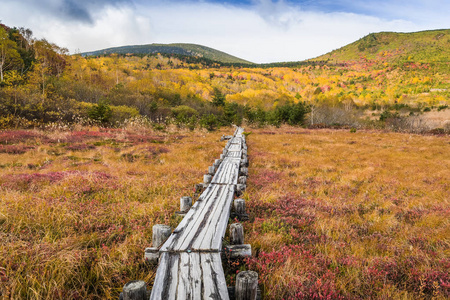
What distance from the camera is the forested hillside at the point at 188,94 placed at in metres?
18.9

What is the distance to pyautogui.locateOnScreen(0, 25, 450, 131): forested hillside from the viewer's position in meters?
18.9

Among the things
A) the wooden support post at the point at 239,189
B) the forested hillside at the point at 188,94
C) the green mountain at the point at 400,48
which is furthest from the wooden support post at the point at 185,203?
the green mountain at the point at 400,48

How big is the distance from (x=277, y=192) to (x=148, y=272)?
4.26 meters

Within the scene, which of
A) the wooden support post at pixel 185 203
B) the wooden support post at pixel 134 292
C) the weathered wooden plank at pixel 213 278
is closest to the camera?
the wooden support post at pixel 134 292

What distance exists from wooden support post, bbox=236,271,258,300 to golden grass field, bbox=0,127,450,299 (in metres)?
0.54

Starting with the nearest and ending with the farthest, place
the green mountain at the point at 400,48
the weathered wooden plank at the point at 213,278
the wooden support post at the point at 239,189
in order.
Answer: the weathered wooden plank at the point at 213,278
the wooden support post at the point at 239,189
the green mountain at the point at 400,48

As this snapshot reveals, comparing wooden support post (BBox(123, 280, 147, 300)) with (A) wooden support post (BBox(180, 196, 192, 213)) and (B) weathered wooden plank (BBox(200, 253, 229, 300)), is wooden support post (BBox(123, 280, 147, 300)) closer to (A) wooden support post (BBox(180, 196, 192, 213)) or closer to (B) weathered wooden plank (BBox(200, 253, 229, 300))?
(B) weathered wooden plank (BBox(200, 253, 229, 300))

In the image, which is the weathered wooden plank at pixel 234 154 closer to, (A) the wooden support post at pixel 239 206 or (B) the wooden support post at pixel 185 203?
(A) the wooden support post at pixel 239 206

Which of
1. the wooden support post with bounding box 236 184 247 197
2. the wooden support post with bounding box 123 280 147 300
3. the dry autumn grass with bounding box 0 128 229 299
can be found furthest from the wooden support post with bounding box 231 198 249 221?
the wooden support post with bounding box 123 280 147 300

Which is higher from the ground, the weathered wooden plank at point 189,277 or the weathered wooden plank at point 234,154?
the weathered wooden plank at point 234,154

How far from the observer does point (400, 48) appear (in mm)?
111625

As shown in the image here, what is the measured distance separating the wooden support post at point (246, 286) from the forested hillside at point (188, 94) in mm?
19962

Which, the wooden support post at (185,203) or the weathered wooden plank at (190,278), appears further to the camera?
the wooden support post at (185,203)

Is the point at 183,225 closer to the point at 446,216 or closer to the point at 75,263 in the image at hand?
the point at 75,263
